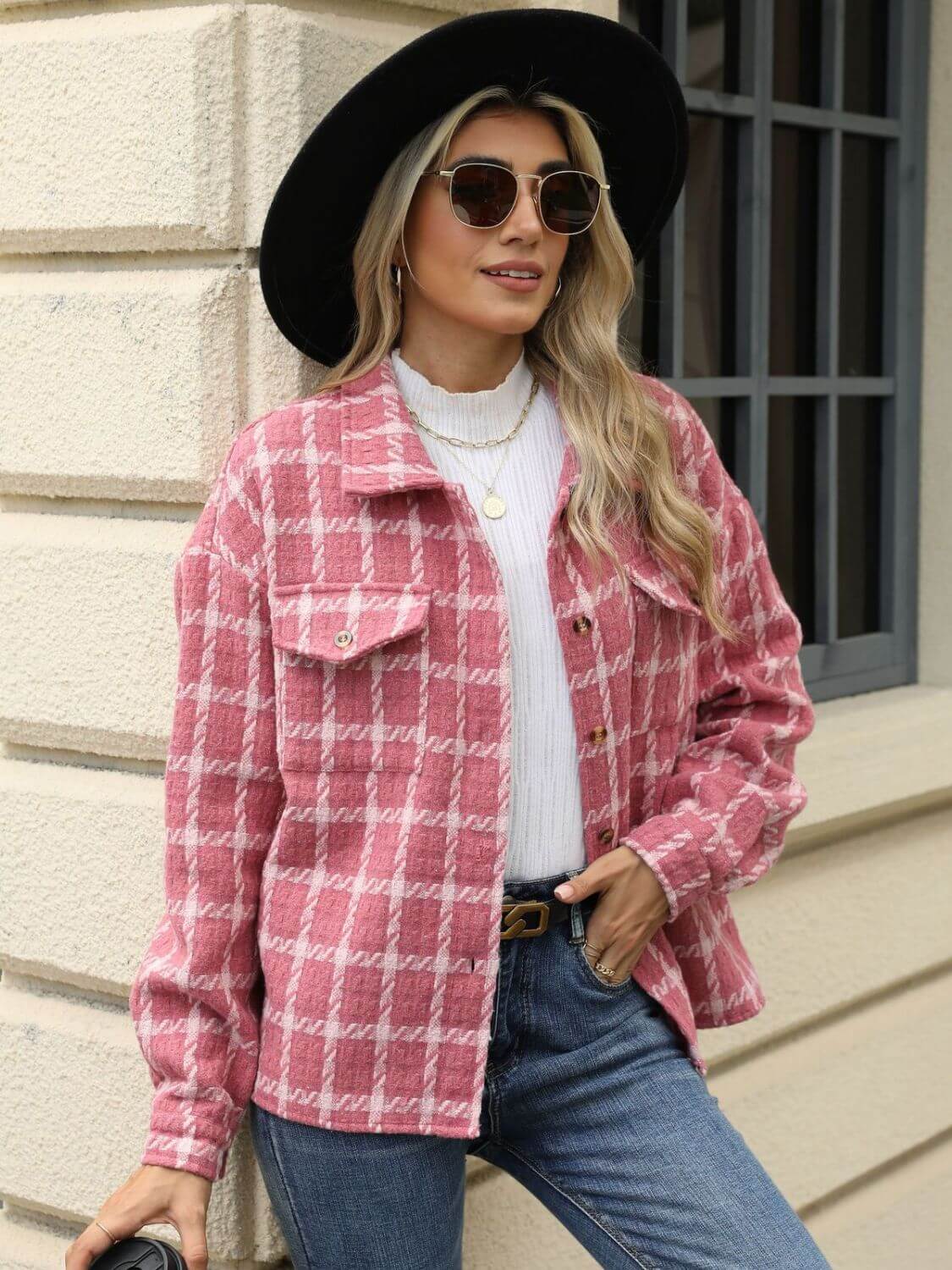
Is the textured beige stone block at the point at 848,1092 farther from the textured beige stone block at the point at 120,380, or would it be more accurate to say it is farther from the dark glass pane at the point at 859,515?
the textured beige stone block at the point at 120,380

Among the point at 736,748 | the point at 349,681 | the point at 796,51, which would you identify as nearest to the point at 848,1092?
the point at 736,748

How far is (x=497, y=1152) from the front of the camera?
234 cm

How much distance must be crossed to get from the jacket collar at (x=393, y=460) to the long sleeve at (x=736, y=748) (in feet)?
0.57

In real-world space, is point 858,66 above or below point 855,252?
above

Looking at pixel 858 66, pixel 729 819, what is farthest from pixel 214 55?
pixel 858 66

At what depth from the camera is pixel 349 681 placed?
7.04 ft

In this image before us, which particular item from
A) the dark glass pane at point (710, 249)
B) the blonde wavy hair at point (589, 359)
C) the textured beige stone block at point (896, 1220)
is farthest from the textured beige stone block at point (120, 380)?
the textured beige stone block at point (896, 1220)

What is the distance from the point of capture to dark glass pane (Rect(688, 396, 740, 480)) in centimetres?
372

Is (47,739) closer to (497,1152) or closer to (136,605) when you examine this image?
(136,605)

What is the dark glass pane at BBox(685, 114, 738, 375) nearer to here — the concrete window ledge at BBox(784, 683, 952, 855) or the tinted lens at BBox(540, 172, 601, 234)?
the concrete window ledge at BBox(784, 683, 952, 855)

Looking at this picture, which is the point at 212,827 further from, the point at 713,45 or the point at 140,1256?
the point at 713,45

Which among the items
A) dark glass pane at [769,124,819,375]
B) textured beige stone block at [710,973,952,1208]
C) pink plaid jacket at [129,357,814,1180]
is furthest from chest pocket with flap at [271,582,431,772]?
dark glass pane at [769,124,819,375]

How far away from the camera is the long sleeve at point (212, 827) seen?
2.15m

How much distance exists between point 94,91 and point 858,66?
201 cm
